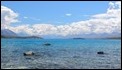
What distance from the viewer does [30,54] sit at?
1299 inches
